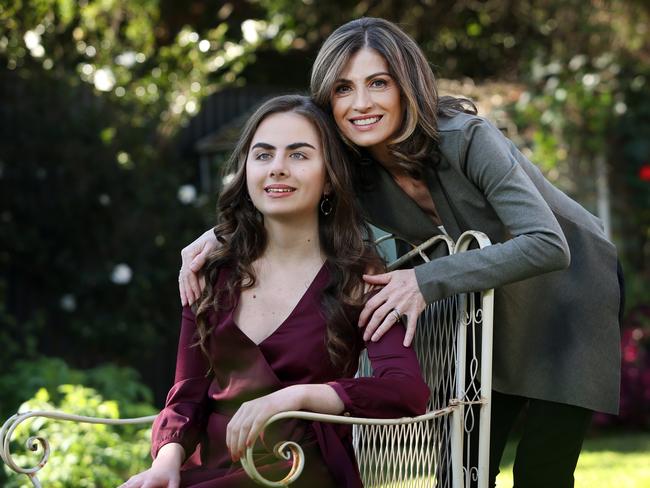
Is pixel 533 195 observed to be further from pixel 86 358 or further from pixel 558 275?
pixel 86 358

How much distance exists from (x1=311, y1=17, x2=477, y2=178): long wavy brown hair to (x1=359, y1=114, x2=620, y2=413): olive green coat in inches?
1.8

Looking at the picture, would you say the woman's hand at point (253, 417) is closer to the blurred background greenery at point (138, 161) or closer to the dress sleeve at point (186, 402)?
the dress sleeve at point (186, 402)

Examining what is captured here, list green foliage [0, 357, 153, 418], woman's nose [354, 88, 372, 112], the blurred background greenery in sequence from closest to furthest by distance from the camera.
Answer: woman's nose [354, 88, 372, 112], green foliage [0, 357, 153, 418], the blurred background greenery

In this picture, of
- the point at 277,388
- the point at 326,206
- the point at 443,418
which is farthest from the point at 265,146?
the point at 443,418

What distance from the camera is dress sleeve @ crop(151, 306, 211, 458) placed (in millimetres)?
2484

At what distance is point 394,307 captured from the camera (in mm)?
2420

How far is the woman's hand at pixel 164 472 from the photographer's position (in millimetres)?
2350

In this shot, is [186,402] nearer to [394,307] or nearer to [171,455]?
[171,455]

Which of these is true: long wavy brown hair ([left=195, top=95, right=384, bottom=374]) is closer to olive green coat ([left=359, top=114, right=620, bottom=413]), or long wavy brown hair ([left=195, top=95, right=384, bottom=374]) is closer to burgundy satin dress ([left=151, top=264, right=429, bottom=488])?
burgundy satin dress ([left=151, top=264, right=429, bottom=488])

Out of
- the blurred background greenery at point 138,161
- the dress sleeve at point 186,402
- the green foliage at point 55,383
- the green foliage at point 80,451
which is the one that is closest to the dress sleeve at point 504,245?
the dress sleeve at point 186,402

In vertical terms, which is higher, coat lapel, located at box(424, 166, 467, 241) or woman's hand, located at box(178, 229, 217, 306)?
coat lapel, located at box(424, 166, 467, 241)

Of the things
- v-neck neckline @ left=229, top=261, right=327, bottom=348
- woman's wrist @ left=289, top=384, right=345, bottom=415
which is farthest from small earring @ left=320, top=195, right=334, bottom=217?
woman's wrist @ left=289, top=384, right=345, bottom=415

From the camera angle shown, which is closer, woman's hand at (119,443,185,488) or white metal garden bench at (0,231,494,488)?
woman's hand at (119,443,185,488)

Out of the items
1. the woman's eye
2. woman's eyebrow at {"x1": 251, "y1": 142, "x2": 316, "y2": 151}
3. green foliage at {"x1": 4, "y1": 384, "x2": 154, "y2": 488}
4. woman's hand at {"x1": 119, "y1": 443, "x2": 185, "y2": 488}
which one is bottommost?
green foliage at {"x1": 4, "y1": 384, "x2": 154, "y2": 488}
